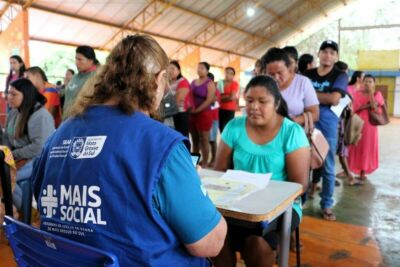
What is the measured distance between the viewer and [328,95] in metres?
3.21

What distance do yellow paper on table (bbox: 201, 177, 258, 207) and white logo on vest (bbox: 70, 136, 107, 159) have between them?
2.14 feet

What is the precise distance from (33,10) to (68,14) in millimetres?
1166

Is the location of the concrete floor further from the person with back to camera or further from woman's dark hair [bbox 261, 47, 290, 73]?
the person with back to camera

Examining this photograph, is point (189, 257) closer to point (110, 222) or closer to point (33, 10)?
point (110, 222)

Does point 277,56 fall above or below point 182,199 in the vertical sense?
above

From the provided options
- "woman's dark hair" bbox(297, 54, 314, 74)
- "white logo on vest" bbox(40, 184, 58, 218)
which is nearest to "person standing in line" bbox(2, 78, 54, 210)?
"white logo on vest" bbox(40, 184, 58, 218)

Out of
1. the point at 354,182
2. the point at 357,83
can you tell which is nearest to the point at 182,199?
the point at 354,182

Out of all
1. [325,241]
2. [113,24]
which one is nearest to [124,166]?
[325,241]

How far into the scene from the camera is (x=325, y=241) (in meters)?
2.85

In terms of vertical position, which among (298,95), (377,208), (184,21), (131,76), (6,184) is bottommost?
(377,208)

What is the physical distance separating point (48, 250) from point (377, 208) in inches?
133

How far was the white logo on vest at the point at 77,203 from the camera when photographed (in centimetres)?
94

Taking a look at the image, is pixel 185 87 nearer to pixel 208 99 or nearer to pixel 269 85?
pixel 208 99

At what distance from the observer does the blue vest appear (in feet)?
3.04
